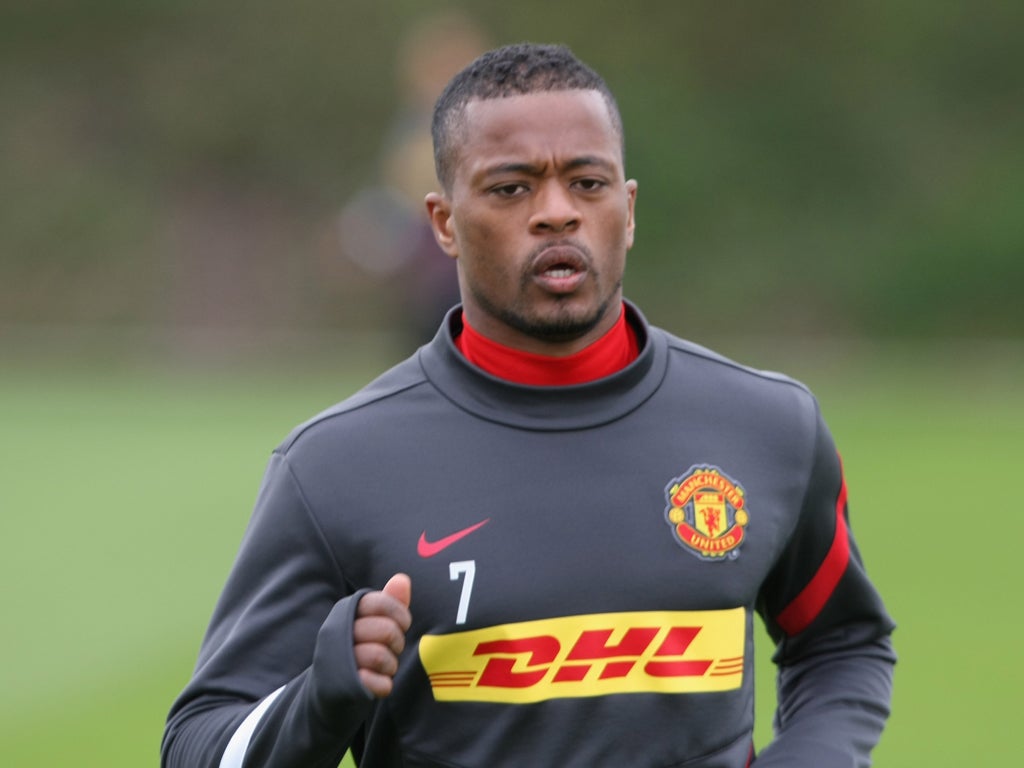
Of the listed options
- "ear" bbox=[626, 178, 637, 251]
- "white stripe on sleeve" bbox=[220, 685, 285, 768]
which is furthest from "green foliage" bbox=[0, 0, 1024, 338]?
"white stripe on sleeve" bbox=[220, 685, 285, 768]

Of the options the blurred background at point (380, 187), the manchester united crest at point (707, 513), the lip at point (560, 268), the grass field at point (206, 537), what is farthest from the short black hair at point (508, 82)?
the blurred background at point (380, 187)

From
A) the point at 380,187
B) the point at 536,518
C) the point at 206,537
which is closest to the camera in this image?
the point at 536,518

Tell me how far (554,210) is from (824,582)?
80 cm

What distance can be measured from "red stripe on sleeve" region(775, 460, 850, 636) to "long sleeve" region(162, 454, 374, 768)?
0.79 metres

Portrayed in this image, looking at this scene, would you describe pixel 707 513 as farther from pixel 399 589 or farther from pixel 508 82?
pixel 508 82

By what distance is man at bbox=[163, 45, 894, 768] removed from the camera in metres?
2.80

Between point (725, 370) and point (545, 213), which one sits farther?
point (725, 370)

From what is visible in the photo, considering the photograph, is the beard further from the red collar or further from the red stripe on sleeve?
the red stripe on sleeve

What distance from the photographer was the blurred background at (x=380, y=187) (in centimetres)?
1656

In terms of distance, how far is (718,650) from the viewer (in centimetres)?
290

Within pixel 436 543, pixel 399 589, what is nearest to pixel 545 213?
pixel 436 543

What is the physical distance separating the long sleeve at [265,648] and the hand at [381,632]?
0.36 ft

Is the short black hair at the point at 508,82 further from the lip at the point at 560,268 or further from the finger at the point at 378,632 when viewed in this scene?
the finger at the point at 378,632

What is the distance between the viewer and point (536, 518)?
2.86 meters
